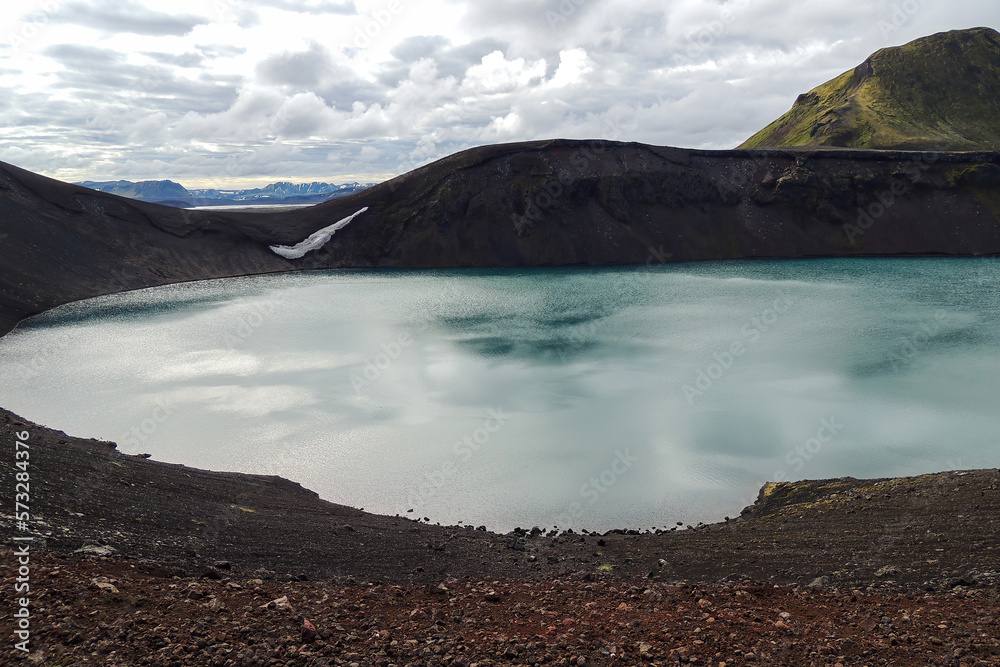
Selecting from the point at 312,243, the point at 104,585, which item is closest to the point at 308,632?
the point at 104,585

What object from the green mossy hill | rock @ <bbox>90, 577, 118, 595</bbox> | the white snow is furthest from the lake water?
the green mossy hill

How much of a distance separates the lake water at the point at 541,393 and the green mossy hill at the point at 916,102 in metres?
85.6

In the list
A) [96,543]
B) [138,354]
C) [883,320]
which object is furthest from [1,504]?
[883,320]

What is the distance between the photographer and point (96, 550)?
10.1 meters

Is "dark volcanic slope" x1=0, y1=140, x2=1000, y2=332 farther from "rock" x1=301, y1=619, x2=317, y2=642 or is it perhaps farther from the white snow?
"rock" x1=301, y1=619, x2=317, y2=642

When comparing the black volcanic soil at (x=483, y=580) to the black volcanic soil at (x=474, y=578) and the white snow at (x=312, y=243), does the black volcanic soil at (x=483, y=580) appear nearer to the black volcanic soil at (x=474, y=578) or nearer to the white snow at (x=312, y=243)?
the black volcanic soil at (x=474, y=578)

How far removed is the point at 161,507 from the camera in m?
13.8

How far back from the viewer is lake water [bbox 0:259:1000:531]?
19797 mm

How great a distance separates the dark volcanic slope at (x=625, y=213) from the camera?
81125 mm

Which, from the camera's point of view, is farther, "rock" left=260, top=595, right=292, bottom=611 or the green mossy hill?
the green mossy hill

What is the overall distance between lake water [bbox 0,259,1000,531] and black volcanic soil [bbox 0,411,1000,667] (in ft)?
9.71

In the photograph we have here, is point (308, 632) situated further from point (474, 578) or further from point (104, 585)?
point (474, 578)

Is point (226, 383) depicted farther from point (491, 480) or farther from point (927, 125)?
point (927, 125)

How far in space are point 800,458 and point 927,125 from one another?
143 metres
